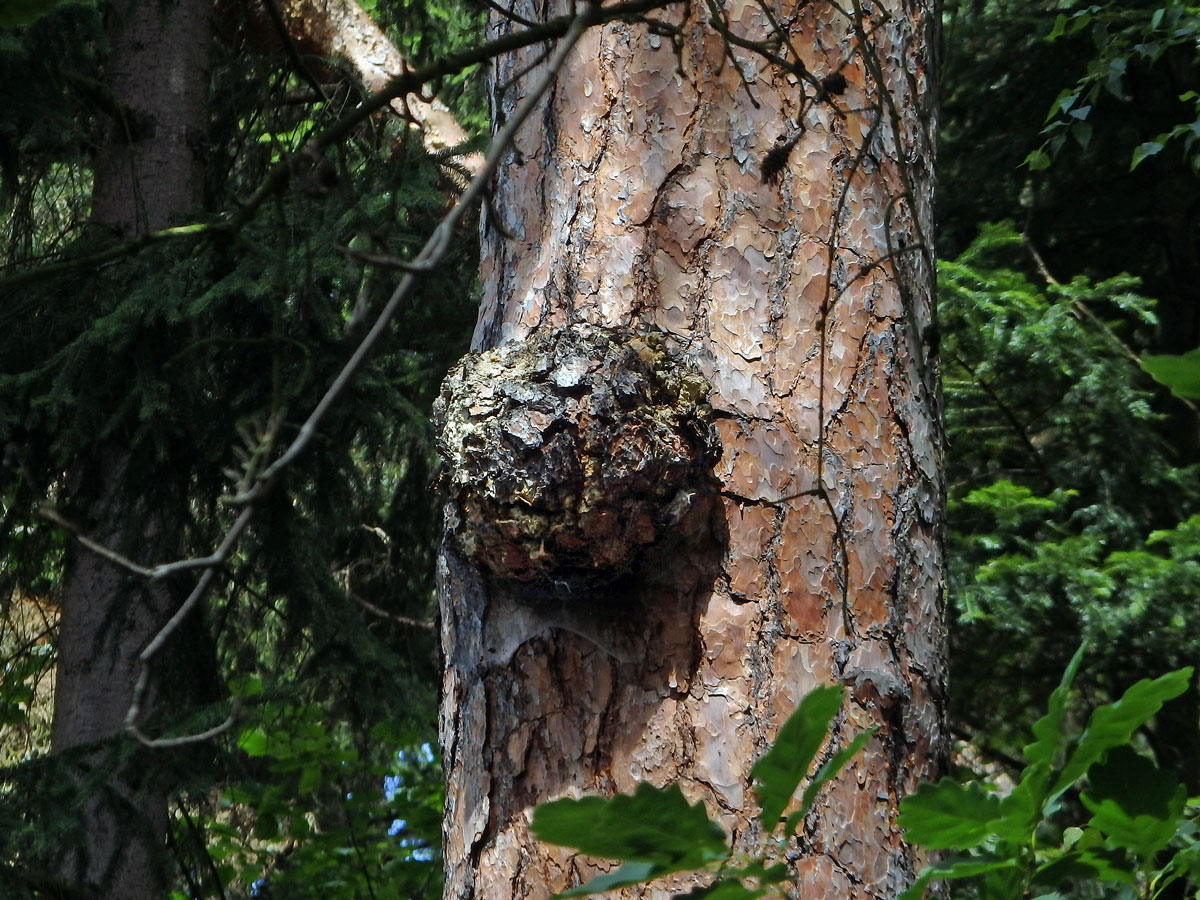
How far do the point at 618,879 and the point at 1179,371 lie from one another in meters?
0.45

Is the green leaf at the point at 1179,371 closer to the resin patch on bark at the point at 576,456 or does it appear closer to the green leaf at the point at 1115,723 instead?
the green leaf at the point at 1115,723

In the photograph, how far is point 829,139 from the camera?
179 cm

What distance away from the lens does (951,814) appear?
74cm

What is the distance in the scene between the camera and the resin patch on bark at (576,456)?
1.54 meters

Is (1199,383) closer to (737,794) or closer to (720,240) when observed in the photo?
(737,794)

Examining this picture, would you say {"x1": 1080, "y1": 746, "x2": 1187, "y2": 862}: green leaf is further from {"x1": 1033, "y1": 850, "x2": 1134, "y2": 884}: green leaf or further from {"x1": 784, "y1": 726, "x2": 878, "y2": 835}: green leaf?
{"x1": 784, "y1": 726, "x2": 878, "y2": 835}: green leaf

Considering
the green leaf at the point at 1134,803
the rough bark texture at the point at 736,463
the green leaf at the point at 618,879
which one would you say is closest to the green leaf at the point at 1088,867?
the green leaf at the point at 1134,803

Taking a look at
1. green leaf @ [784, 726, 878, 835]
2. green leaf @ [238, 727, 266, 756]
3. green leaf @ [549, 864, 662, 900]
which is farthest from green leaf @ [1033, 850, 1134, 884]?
green leaf @ [238, 727, 266, 756]

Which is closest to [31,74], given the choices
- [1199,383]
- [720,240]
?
[720,240]

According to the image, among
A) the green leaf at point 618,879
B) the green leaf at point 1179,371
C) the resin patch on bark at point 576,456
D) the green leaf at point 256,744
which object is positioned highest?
the resin patch on bark at point 576,456

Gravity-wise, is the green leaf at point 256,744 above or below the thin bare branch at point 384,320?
below

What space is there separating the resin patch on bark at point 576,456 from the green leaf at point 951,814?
83cm

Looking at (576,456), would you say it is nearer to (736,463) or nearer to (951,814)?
(736,463)

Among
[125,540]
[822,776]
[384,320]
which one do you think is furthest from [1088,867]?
[125,540]
